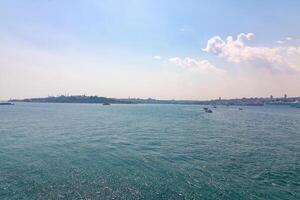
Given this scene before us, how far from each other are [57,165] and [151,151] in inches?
530

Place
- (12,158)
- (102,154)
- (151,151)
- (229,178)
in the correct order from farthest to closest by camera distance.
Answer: (151,151) < (102,154) < (12,158) < (229,178)

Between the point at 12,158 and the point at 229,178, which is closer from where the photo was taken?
the point at 229,178

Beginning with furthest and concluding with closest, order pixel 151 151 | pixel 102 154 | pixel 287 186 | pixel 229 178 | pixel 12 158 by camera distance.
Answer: pixel 151 151 → pixel 102 154 → pixel 12 158 → pixel 229 178 → pixel 287 186

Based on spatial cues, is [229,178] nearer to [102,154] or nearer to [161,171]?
[161,171]

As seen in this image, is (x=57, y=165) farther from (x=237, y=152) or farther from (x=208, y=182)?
(x=237, y=152)

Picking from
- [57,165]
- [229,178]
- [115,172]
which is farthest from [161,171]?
[57,165]

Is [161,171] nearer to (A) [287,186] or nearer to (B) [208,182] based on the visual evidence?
(B) [208,182]

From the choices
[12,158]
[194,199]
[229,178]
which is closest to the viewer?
[194,199]

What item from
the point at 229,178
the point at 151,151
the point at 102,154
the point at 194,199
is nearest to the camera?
the point at 194,199

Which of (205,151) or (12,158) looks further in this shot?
(205,151)

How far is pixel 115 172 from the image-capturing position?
26703 millimetres

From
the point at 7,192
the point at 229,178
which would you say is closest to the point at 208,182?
the point at 229,178

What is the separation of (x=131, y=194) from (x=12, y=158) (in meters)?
18.9

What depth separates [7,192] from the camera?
20.8m
